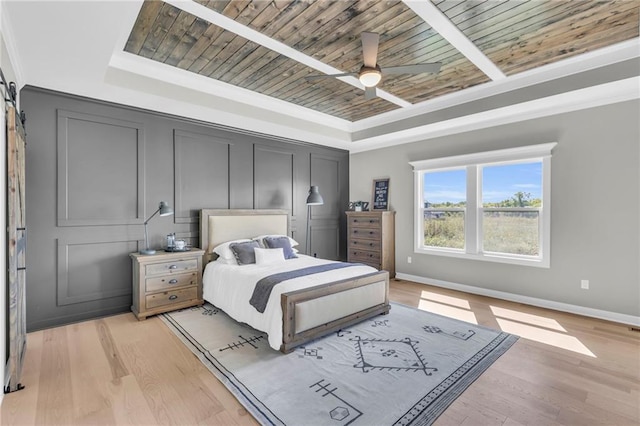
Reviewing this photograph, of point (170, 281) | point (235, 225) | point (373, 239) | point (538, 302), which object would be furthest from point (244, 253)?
point (538, 302)

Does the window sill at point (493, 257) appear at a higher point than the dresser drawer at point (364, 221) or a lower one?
lower

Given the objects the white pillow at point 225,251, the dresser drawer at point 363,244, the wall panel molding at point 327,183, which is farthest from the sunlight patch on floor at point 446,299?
the white pillow at point 225,251

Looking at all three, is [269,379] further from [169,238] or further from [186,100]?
[186,100]

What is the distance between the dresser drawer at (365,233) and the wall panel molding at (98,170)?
144 inches

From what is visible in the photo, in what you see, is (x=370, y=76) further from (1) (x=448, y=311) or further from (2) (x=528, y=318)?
(2) (x=528, y=318)

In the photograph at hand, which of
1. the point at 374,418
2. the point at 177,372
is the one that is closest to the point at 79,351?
the point at 177,372

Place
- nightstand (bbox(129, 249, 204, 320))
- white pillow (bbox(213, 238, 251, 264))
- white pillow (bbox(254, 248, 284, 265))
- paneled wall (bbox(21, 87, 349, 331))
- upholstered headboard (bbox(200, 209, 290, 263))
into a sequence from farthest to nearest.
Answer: upholstered headboard (bbox(200, 209, 290, 263)) → white pillow (bbox(213, 238, 251, 264)) → white pillow (bbox(254, 248, 284, 265)) → nightstand (bbox(129, 249, 204, 320)) → paneled wall (bbox(21, 87, 349, 331))

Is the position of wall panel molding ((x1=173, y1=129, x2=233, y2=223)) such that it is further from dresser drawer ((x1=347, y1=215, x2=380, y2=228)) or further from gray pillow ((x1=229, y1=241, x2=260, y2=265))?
dresser drawer ((x1=347, y1=215, x2=380, y2=228))

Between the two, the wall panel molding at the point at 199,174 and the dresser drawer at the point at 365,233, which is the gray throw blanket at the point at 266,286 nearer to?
the wall panel molding at the point at 199,174

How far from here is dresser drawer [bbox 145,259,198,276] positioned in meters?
3.64

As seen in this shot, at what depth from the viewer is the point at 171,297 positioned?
379 centimetres

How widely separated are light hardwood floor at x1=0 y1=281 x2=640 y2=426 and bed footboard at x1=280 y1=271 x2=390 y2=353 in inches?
31.3

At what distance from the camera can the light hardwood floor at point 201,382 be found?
1952 mm

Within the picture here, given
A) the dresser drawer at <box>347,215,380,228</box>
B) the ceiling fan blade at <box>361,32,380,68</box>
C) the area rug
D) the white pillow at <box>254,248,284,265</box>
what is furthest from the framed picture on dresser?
the ceiling fan blade at <box>361,32,380,68</box>
